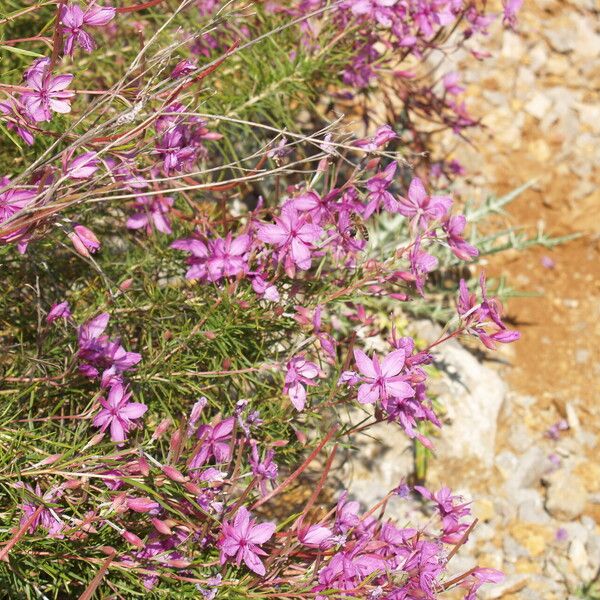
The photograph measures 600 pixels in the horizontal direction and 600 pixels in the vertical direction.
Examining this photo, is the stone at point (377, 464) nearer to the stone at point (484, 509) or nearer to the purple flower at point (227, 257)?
the stone at point (484, 509)

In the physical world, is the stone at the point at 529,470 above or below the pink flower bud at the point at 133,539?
below

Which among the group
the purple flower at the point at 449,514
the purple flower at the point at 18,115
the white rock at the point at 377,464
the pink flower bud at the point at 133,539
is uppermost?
the purple flower at the point at 18,115

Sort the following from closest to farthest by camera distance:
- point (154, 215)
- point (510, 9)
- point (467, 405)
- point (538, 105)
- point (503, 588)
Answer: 1. point (154, 215)
2. point (503, 588)
3. point (510, 9)
4. point (467, 405)
5. point (538, 105)

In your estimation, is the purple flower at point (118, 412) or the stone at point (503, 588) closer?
the purple flower at point (118, 412)

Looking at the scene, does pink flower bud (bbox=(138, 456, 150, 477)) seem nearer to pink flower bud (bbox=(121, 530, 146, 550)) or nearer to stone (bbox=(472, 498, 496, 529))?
pink flower bud (bbox=(121, 530, 146, 550))

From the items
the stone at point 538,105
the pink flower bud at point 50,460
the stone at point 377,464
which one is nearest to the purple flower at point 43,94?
the pink flower bud at point 50,460

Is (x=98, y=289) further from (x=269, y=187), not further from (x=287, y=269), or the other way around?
(x=269, y=187)

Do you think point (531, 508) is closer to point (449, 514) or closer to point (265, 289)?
point (449, 514)

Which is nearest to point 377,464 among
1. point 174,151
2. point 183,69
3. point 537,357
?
point 537,357
